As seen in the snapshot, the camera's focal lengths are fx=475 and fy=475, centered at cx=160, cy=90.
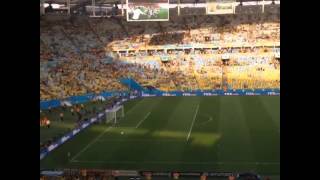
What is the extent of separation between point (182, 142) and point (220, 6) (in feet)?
60.6

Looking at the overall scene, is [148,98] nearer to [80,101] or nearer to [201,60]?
[80,101]

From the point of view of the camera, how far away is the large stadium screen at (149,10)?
34181 millimetres

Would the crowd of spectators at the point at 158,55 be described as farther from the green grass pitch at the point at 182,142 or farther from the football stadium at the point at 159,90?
the green grass pitch at the point at 182,142

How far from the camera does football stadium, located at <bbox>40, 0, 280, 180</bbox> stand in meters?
18.0

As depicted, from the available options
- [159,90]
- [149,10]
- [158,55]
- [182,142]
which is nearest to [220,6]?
[149,10]

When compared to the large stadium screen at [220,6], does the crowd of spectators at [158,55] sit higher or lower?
lower

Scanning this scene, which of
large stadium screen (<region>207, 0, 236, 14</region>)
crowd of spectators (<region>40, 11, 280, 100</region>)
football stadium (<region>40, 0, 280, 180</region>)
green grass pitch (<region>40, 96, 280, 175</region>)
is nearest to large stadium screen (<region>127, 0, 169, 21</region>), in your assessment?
football stadium (<region>40, 0, 280, 180</region>)

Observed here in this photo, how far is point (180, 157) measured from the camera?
60.4 ft

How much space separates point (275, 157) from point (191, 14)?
36.0 meters

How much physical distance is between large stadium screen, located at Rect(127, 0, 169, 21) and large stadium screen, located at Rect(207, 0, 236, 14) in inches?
158

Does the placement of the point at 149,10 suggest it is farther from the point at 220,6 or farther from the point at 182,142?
the point at 182,142

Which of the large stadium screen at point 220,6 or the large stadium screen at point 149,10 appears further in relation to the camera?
the large stadium screen at point 220,6

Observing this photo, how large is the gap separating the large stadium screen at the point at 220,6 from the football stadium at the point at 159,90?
8 centimetres

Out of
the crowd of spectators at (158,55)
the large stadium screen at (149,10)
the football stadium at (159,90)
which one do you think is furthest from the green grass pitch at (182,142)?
the crowd of spectators at (158,55)
